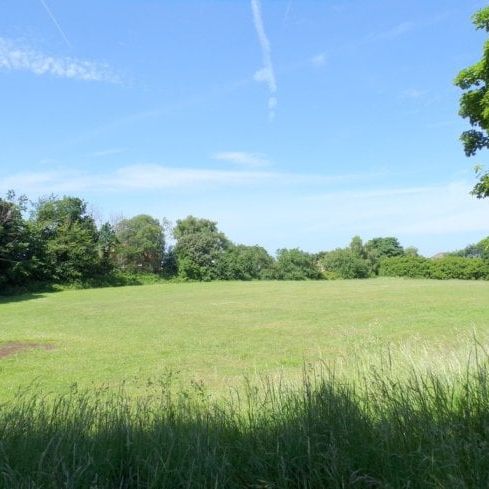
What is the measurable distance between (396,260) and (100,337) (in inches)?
2006

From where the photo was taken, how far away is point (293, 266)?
205ft

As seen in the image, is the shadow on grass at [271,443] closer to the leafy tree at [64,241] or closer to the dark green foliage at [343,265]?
the leafy tree at [64,241]

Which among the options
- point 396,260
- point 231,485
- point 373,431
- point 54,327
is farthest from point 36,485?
point 396,260

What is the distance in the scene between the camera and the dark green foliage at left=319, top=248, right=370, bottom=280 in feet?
210

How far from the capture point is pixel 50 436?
3.38m

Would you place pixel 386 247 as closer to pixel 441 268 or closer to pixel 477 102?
pixel 441 268

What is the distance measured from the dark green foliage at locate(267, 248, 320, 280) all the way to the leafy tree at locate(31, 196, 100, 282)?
74.4 feet

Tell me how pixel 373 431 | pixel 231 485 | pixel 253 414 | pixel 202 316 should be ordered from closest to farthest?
1. pixel 231 485
2. pixel 373 431
3. pixel 253 414
4. pixel 202 316

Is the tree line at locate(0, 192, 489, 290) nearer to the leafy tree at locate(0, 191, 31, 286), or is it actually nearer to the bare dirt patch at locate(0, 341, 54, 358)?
the leafy tree at locate(0, 191, 31, 286)

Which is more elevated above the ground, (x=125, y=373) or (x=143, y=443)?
(x=143, y=443)

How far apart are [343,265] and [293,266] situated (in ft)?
22.5

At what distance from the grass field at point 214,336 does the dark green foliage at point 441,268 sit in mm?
30569

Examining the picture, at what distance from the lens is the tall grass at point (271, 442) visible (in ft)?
9.09

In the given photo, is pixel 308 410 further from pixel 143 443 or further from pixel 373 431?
pixel 143 443
